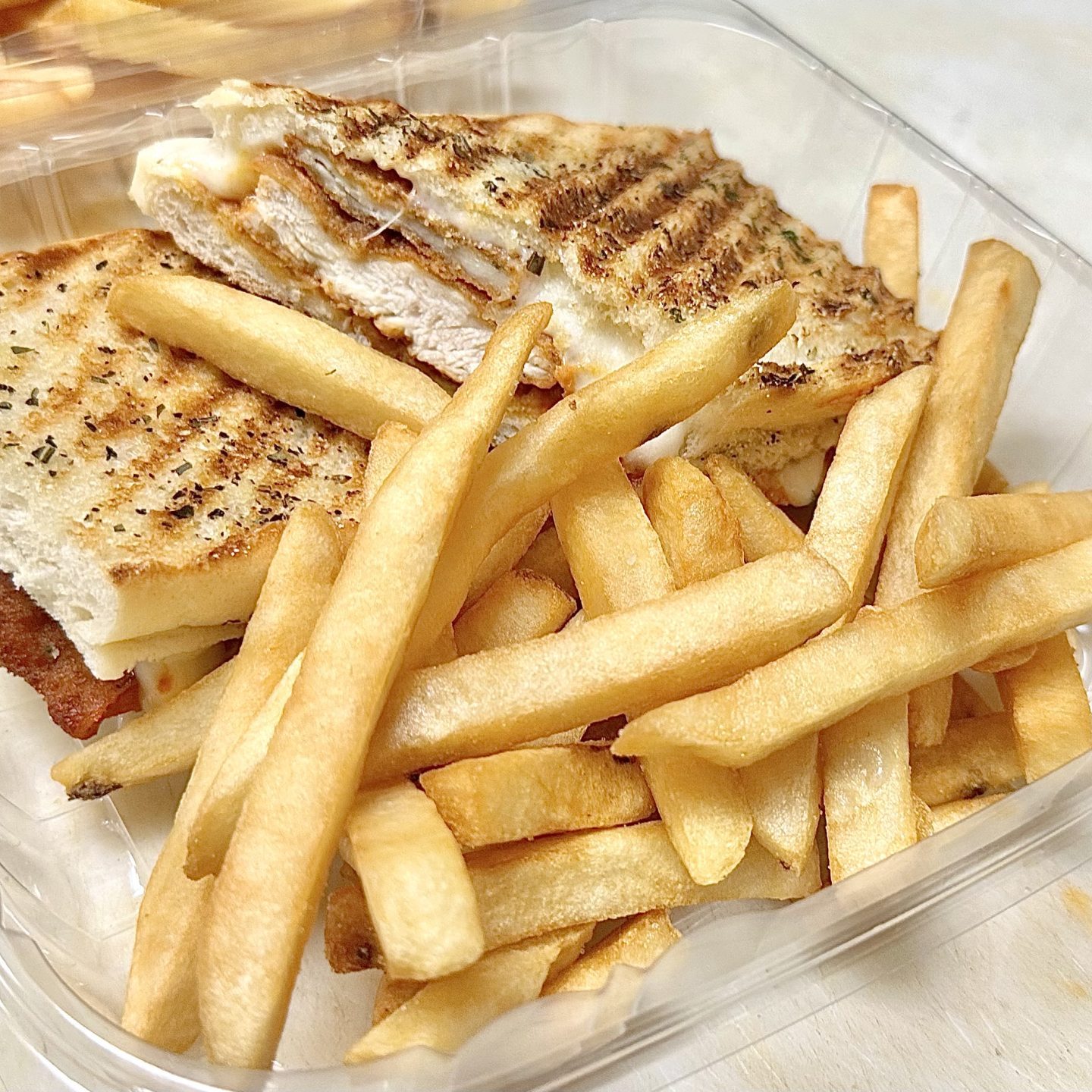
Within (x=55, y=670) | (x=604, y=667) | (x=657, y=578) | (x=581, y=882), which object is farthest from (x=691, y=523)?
(x=55, y=670)

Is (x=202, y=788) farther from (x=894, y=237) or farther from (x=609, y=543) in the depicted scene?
(x=894, y=237)

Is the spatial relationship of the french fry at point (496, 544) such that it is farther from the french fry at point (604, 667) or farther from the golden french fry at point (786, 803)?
the golden french fry at point (786, 803)

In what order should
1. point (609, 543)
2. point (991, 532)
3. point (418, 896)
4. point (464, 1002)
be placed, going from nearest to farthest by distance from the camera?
1. point (418, 896)
2. point (464, 1002)
3. point (991, 532)
4. point (609, 543)

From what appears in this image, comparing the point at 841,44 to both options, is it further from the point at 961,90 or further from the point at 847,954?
the point at 847,954

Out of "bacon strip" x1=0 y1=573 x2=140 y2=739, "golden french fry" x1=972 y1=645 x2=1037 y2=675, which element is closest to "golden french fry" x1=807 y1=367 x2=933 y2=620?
"golden french fry" x1=972 y1=645 x2=1037 y2=675

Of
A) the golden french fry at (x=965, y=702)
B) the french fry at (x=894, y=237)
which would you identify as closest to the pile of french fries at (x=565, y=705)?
the golden french fry at (x=965, y=702)

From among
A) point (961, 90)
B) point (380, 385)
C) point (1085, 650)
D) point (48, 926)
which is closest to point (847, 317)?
point (1085, 650)
